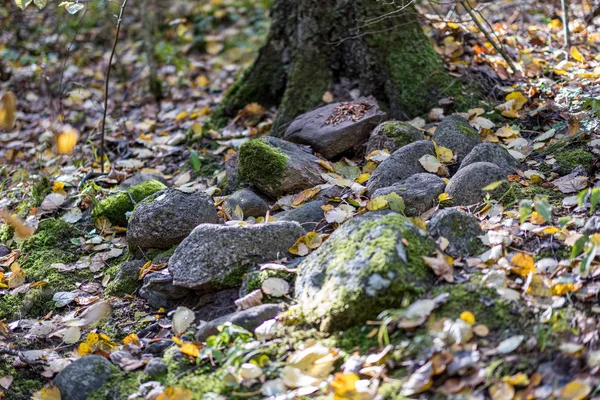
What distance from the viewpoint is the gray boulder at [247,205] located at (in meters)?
3.53

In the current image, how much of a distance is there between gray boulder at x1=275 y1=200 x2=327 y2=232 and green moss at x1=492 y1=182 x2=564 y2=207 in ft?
2.96

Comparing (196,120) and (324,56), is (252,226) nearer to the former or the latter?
(324,56)

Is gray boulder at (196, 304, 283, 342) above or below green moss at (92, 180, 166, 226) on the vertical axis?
below

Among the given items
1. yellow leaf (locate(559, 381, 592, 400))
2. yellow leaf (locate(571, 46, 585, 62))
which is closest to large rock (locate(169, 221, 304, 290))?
yellow leaf (locate(559, 381, 592, 400))

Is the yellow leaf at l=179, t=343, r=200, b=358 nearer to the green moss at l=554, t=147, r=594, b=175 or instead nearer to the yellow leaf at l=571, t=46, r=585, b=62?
A: the green moss at l=554, t=147, r=594, b=175

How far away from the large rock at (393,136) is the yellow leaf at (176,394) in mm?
2037

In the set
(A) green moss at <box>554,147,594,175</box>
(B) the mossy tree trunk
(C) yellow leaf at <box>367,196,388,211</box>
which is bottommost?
(A) green moss at <box>554,147,594,175</box>

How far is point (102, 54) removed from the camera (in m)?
7.80

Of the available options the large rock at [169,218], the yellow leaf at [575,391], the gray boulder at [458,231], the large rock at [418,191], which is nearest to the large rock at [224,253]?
the large rock at [169,218]

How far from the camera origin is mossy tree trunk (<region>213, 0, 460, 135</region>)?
434 centimetres

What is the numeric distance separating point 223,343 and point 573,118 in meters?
2.49

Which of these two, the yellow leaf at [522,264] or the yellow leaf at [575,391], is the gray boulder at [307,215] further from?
the yellow leaf at [575,391]

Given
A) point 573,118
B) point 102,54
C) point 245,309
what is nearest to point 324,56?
point 573,118

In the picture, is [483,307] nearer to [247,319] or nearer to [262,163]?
[247,319]
